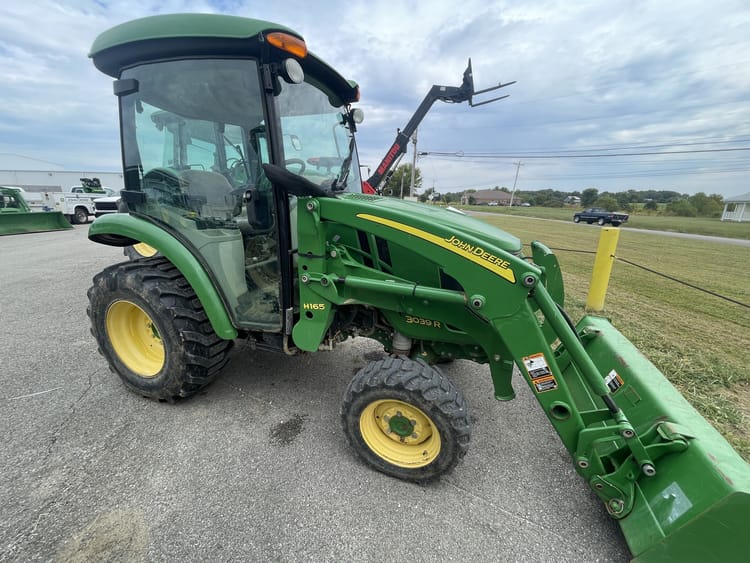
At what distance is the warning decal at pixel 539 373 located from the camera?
5.68 feet

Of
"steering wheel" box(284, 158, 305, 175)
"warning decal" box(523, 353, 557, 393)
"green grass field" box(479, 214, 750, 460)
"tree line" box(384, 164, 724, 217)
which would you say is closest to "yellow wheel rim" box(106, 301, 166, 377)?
"steering wheel" box(284, 158, 305, 175)

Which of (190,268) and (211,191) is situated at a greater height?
(211,191)

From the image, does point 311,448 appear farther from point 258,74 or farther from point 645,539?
point 258,74

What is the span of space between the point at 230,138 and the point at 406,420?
7.01 feet

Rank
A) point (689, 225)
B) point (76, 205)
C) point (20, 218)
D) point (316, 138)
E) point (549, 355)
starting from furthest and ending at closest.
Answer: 1. point (689, 225)
2. point (76, 205)
3. point (20, 218)
4. point (316, 138)
5. point (549, 355)

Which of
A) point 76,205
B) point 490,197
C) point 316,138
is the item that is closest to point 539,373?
point 316,138

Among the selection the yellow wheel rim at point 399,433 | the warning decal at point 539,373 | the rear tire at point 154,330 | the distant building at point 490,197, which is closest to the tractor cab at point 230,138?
the rear tire at point 154,330

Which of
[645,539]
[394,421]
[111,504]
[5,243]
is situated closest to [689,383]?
[645,539]

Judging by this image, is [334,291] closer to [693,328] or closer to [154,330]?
[154,330]

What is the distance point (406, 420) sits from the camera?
199cm

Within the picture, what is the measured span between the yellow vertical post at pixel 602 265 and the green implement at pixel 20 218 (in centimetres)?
1720

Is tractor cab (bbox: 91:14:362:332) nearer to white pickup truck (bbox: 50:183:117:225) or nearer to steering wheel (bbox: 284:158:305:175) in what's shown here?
steering wheel (bbox: 284:158:305:175)

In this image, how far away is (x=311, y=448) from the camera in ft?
7.24

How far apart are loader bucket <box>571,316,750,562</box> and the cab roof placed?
9.21 feet
